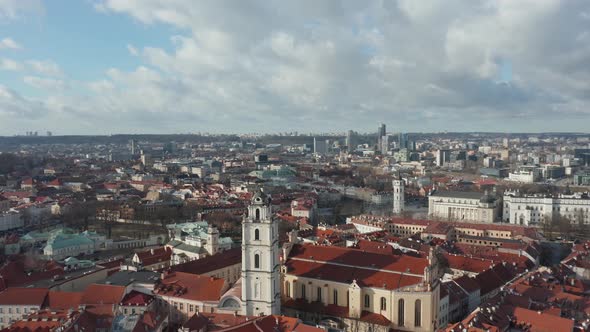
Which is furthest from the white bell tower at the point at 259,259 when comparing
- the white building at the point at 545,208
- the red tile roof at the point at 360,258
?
the white building at the point at 545,208

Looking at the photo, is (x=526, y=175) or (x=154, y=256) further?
(x=526, y=175)

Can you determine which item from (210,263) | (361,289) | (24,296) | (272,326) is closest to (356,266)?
(361,289)

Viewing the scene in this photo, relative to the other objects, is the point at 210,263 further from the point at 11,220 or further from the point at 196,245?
the point at 11,220

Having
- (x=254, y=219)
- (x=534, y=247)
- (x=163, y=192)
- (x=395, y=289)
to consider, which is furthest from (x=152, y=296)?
(x=163, y=192)

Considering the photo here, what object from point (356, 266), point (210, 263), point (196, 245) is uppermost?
point (356, 266)

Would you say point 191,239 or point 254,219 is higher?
point 254,219

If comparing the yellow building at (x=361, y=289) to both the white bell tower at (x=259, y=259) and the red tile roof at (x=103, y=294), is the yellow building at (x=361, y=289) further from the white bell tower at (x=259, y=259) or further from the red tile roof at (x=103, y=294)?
the red tile roof at (x=103, y=294)

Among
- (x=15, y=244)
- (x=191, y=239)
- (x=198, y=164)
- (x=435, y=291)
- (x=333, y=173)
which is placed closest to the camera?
(x=435, y=291)

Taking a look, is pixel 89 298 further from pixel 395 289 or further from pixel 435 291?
pixel 435 291
